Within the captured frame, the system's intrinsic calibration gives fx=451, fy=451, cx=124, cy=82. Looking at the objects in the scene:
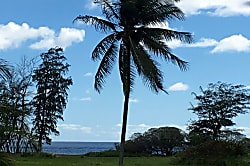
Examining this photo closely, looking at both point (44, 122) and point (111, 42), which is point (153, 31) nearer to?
point (111, 42)

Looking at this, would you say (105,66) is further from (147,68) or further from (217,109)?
(217,109)

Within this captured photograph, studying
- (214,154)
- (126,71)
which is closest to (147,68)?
(126,71)

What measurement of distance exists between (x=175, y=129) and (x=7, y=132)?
138 feet

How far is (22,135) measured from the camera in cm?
477

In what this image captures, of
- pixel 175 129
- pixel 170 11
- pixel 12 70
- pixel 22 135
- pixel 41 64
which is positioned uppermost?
pixel 41 64

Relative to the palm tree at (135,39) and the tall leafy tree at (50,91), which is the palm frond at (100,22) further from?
the tall leafy tree at (50,91)

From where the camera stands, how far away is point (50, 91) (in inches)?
1731

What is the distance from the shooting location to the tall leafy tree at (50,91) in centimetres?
4366

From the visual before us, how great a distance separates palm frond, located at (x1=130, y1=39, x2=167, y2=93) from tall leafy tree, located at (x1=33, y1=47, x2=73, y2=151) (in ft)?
83.2

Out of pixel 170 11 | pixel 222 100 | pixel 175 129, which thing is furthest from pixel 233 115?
pixel 170 11

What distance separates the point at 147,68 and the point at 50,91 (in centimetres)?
2641

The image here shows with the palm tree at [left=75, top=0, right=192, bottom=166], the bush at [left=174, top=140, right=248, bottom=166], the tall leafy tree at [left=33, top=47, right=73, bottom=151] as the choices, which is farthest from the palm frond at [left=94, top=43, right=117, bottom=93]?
the tall leafy tree at [left=33, top=47, right=73, bottom=151]

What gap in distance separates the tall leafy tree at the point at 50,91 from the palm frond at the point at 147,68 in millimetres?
25364

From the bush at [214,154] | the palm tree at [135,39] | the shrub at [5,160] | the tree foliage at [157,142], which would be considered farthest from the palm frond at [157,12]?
the tree foliage at [157,142]
